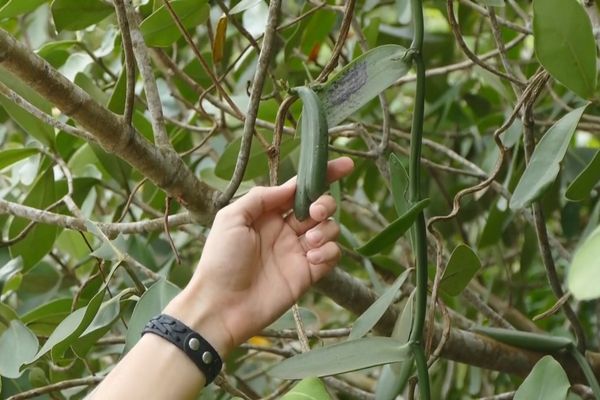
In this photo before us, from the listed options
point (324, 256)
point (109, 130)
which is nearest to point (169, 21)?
point (109, 130)

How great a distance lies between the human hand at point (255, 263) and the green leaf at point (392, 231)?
0.52 feet

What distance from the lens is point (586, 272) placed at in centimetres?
43

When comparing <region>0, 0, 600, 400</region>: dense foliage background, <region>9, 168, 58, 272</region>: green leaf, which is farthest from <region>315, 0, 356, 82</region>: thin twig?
<region>9, 168, 58, 272</region>: green leaf

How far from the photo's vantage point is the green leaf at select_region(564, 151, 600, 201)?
31.4 inches

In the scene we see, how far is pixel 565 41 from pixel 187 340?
0.39 metres

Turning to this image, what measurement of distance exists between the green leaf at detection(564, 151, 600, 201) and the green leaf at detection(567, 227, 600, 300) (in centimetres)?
37

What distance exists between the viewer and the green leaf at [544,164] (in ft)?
2.32

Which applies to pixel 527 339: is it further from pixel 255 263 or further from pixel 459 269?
pixel 255 263

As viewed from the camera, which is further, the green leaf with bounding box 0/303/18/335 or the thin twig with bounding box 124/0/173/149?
the green leaf with bounding box 0/303/18/335

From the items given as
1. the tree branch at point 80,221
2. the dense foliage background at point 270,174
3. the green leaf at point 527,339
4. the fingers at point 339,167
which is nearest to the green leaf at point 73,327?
the dense foliage background at point 270,174

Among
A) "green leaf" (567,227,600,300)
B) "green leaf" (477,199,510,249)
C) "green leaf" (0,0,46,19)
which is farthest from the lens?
"green leaf" (477,199,510,249)

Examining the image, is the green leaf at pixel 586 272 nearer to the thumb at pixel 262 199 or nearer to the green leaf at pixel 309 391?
the green leaf at pixel 309 391

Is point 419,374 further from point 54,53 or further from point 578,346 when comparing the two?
point 54,53

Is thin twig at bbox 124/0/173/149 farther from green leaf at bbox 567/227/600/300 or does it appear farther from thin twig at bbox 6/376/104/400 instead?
green leaf at bbox 567/227/600/300
